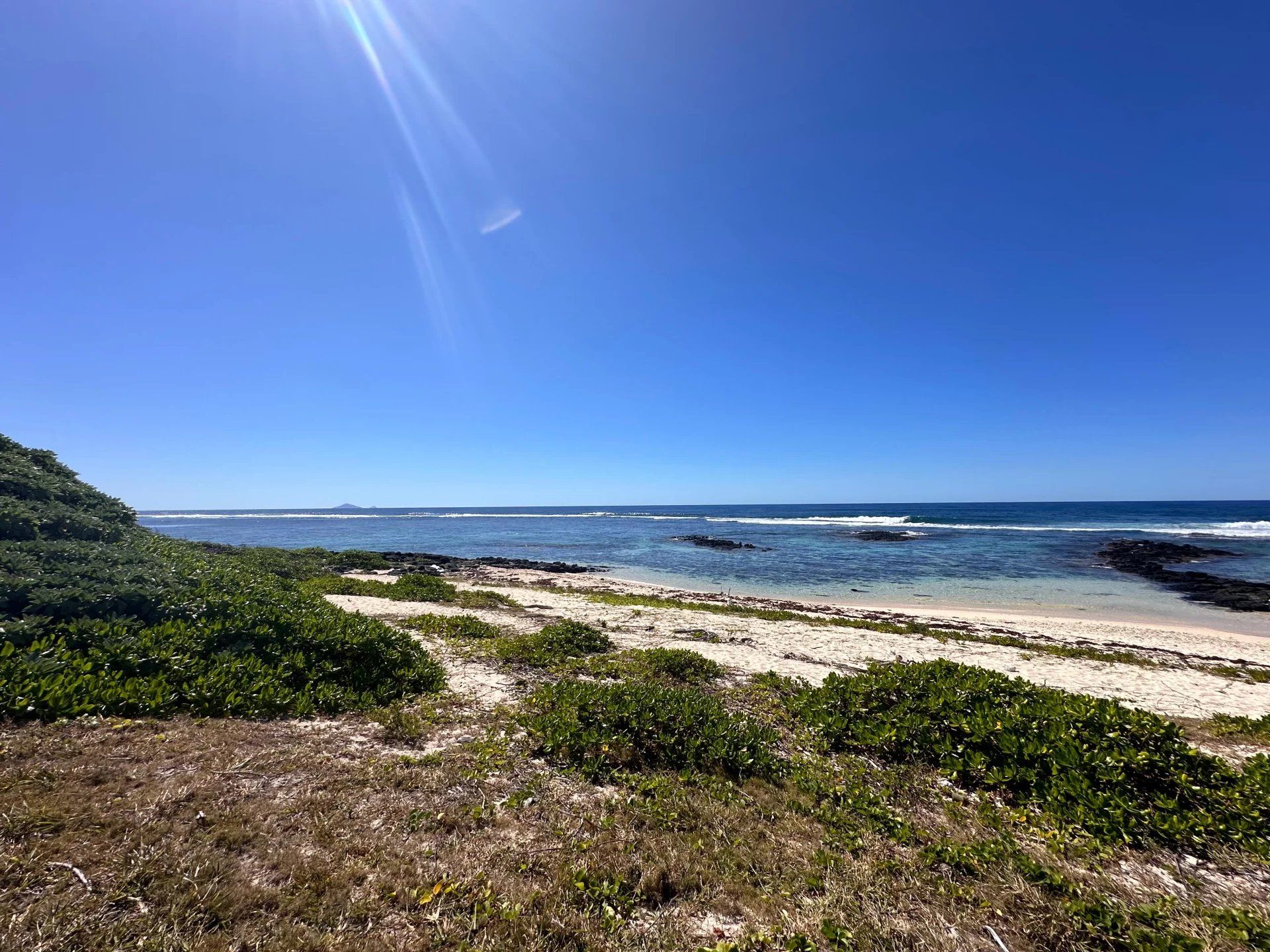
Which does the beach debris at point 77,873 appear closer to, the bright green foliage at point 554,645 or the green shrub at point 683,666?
the bright green foliage at point 554,645

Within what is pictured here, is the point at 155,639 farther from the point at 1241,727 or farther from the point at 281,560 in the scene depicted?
the point at 281,560

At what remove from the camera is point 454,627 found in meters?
11.8

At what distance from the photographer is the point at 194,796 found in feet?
12.8

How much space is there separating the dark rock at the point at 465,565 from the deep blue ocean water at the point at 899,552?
3479mm

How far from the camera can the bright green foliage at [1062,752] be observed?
14.6ft

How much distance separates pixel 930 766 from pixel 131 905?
7165mm

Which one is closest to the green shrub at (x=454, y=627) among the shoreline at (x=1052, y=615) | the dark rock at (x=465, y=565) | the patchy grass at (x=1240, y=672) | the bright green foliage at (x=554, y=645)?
the bright green foliage at (x=554, y=645)

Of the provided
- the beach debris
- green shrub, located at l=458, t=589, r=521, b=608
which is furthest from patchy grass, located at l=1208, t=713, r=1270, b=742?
green shrub, located at l=458, t=589, r=521, b=608

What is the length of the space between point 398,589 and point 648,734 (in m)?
14.3

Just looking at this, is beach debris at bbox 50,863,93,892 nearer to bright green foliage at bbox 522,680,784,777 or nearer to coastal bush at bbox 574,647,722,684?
bright green foliage at bbox 522,680,784,777

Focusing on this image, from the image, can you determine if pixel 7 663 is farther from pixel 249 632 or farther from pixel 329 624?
pixel 329 624

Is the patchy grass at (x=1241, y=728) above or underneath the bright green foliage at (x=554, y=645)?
underneath

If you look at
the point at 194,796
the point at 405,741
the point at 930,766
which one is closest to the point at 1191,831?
the point at 930,766

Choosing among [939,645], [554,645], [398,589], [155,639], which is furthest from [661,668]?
[398,589]
